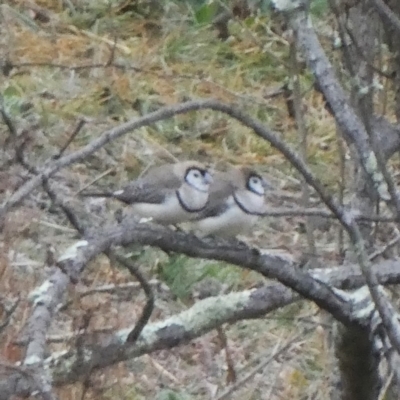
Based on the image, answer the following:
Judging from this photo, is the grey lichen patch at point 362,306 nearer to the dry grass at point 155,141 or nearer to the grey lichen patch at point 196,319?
the grey lichen patch at point 196,319

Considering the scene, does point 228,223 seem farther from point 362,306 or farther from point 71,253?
point 71,253

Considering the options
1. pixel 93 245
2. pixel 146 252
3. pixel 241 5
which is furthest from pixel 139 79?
pixel 93 245

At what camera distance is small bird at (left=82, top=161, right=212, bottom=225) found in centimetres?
302

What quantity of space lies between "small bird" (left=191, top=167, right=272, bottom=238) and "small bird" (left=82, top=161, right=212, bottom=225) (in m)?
0.03

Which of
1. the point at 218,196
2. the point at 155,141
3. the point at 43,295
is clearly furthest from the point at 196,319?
the point at 155,141

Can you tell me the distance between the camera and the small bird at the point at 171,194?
302cm

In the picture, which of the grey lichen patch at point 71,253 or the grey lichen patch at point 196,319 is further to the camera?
the grey lichen patch at point 196,319

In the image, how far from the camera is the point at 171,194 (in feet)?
10.0

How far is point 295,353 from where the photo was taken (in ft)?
12.9

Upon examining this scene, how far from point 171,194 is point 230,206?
6.7 inches

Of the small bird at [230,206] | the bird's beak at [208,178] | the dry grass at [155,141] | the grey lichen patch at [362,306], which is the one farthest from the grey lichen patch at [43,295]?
the bird's beak at [208,178]

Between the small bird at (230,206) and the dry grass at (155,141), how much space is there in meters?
0.28

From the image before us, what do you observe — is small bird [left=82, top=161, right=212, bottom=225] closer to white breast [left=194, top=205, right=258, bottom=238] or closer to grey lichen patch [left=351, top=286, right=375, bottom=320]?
white breast [left=194, top=205, right=258, bottom=238]

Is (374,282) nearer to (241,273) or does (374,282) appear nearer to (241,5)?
(241,273)
